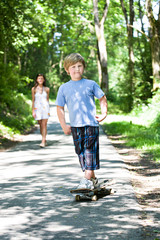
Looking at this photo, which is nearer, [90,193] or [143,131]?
[90,193]

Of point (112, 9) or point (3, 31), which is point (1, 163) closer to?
point (3, 31)

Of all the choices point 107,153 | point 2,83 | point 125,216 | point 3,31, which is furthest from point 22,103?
point 125,216

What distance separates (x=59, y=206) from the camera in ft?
16.2

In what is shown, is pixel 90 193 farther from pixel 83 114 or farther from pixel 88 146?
pixel 83 114

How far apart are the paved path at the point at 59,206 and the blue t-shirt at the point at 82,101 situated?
1.05 m

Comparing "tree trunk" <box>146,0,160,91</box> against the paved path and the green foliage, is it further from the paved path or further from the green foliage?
the paved path

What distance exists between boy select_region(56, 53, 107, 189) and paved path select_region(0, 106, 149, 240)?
49 centimetres

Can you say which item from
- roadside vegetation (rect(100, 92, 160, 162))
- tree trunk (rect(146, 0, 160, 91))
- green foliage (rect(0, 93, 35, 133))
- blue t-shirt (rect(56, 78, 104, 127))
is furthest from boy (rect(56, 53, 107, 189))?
tree trunk (rect(146, 0, 160, 91))

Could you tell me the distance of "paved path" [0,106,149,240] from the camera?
3.88m

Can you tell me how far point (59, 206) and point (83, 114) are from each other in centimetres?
121

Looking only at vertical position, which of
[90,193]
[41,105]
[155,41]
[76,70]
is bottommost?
[90,193]

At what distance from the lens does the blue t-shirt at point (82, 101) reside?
17.0 ft

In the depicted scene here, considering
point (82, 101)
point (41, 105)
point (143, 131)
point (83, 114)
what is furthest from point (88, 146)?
point (143, 131)

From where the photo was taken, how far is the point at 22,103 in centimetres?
2256
